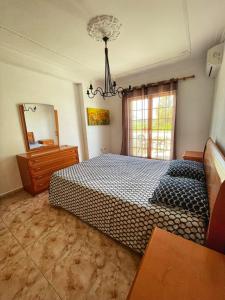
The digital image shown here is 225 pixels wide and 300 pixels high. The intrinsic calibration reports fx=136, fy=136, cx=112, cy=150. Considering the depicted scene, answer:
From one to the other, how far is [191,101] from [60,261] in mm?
3712

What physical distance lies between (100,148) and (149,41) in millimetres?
2972

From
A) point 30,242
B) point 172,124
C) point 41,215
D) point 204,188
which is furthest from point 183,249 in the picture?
point 172,124

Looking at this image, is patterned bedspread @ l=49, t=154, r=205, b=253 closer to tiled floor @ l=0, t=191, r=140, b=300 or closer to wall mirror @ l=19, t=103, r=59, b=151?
tiled floor @ l=0, t=191, r=140, b=300

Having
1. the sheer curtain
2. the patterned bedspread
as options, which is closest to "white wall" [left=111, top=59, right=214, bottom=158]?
the sheer curtain

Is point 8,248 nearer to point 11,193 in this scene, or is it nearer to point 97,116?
point 11,193

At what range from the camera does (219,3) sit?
1555mm

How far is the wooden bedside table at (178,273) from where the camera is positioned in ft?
2.06

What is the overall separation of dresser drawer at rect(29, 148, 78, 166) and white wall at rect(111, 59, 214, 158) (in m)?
2.64

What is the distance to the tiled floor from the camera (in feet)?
3.71

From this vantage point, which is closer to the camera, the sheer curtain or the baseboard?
the baseboard

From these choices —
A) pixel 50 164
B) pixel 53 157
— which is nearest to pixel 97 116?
pixel 53 157

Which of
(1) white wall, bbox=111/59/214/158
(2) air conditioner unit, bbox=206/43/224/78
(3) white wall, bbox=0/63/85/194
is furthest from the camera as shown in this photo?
(1) white wall, bbox=111/59/214/158

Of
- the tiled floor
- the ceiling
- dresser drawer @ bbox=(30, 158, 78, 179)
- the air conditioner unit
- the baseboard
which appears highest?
the ceiling

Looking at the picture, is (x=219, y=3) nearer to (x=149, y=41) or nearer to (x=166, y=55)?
(x=149, y=41)
